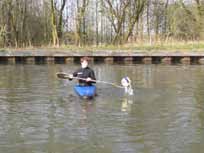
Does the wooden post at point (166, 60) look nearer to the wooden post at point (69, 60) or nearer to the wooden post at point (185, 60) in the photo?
the wooden post at point (185, 60)

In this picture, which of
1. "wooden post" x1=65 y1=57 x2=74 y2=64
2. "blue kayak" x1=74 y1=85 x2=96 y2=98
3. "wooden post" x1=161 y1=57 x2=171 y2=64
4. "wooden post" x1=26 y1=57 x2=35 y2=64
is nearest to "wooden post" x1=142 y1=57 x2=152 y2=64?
"wooden post" x1=161 y1=57 x2=171 y2=64

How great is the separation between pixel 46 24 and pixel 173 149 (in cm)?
3654

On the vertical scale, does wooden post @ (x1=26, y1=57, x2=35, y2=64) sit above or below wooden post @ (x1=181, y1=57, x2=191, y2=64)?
above

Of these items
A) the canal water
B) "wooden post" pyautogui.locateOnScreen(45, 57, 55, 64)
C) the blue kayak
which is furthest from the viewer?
"wooden post" pyautogui.locateOnScreen(45, 57, 55, 64)

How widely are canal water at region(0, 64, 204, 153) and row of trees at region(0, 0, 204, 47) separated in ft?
74.0

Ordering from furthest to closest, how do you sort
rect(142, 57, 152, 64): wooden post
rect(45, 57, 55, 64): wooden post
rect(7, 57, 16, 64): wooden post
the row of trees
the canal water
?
the row of trees
rect(45, 57, 55, 64): wooden post
rect(142, 57, 152, 64): wooden post
rect(7, 57, 16, 64): wooden post
the canal water

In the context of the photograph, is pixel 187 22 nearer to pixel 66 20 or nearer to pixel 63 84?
pixel 66 20

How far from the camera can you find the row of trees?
42.5m

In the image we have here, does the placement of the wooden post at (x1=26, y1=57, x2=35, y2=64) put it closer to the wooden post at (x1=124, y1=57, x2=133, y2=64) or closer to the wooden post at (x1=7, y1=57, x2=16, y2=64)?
the wooden post at (x1=7, y1=57, x2=16, y2=64)

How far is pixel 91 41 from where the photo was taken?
4453 cm

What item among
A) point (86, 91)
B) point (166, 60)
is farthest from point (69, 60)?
point (86, 91)

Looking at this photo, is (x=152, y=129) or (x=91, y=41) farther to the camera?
(x=91, y=41)

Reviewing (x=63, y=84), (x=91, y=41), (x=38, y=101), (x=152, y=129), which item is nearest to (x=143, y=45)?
(x=91, y=41)

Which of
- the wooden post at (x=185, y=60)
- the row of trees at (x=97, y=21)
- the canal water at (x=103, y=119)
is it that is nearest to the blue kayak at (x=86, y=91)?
the canal water at (x=103, y=119)
